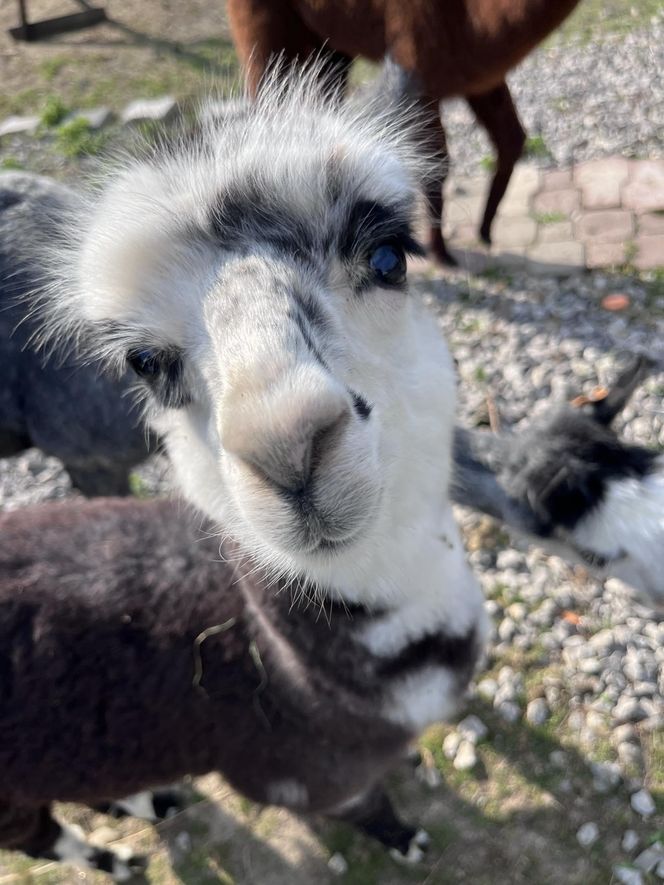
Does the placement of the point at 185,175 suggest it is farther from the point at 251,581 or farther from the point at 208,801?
the point at 208,801

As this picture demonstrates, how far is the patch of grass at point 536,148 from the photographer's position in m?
3.59

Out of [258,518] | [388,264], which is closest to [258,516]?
[258,518]

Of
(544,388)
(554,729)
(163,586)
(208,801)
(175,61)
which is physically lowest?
(208,801)

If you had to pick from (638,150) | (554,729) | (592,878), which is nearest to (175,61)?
(638,150)

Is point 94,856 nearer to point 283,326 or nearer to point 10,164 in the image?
point 283,326

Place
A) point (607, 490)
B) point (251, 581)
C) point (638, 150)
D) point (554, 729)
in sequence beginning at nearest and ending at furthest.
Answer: point (607, 490), point (251, 581), point (554, 729), point (638, 150)

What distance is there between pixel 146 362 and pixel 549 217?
275cm

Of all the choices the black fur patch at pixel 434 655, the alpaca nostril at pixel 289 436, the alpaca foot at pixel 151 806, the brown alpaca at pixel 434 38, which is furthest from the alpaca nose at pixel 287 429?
the alpaca foot at pixel 151 806

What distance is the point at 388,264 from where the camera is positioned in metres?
1.06

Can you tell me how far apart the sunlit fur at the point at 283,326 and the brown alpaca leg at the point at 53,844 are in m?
0.96

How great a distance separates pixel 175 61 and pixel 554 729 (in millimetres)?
4860

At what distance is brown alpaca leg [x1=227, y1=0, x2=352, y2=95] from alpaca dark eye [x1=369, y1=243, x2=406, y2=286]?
6.35 feet

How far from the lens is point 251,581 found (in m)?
1.37

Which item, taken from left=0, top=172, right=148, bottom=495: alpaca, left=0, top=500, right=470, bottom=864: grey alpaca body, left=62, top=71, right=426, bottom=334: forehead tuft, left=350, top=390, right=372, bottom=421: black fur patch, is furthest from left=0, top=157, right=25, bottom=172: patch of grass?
left=350, top=390, right=372, bottom=421: black fur patch
